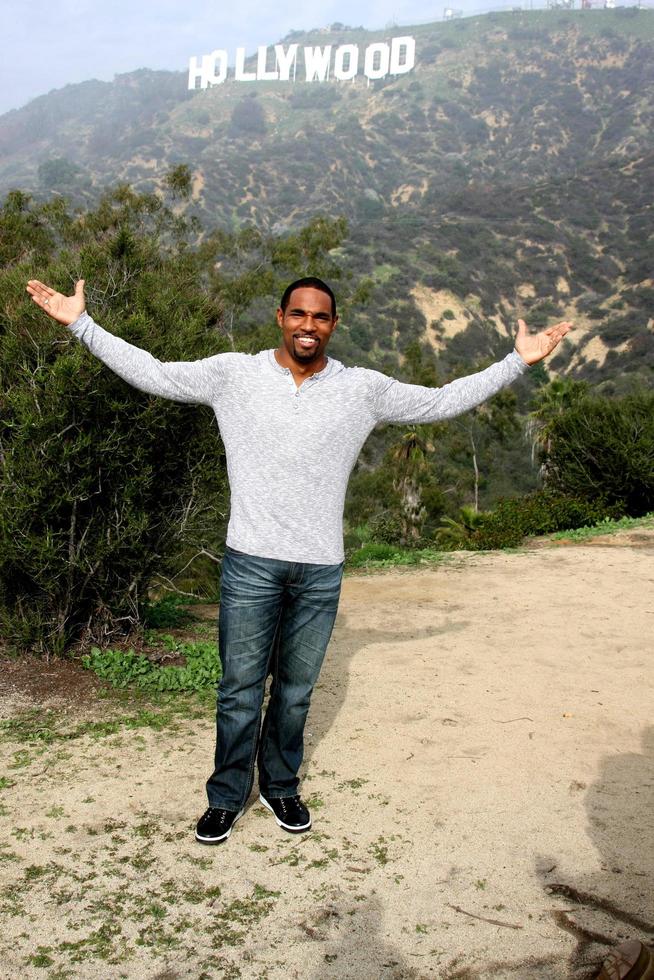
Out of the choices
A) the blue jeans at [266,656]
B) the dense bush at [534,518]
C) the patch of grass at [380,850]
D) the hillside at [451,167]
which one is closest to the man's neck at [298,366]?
the blue jeans at [266,656]

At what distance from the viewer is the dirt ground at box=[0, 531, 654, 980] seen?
263 centimetres

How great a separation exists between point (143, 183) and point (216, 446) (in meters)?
80.4

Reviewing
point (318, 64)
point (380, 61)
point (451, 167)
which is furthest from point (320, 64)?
point (451, 167)

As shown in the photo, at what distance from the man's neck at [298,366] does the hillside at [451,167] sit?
2478 centimetres

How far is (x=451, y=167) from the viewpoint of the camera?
92.9 metres

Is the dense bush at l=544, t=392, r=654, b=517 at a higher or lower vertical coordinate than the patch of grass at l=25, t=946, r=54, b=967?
lower

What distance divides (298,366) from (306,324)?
0.47 feet

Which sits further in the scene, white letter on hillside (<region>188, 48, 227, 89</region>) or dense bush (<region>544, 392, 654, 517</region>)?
white letter on hillside (<region>188, 48, 227, 89</region>)

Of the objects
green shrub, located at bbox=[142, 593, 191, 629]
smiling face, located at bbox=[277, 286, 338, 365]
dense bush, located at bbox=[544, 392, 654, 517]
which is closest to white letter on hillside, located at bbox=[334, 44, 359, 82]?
dense bush, located at bbox=[544, 392, 654, 517]

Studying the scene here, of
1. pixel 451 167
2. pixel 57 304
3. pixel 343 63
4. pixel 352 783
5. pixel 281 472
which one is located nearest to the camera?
pixel 281 472

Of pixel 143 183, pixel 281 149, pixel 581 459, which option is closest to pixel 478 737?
pixel 581 459

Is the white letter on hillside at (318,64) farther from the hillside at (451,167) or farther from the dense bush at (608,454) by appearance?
the dense bush at (608,454)

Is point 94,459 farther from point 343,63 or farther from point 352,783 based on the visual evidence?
point 343,63

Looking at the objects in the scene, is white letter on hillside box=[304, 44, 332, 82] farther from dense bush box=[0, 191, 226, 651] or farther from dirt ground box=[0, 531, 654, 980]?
dirt ground box=[0, 531, 654, 980]
